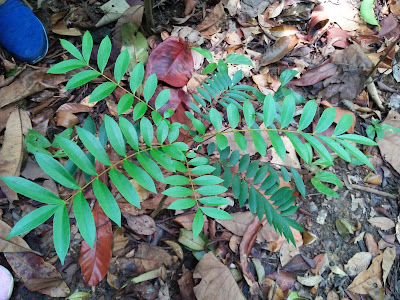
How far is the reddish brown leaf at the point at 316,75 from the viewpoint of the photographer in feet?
7.08

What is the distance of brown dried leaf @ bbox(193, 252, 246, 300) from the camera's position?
144 centimetres

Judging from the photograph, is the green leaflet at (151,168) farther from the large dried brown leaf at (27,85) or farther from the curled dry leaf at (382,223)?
the curled dry leaf at (382,223)

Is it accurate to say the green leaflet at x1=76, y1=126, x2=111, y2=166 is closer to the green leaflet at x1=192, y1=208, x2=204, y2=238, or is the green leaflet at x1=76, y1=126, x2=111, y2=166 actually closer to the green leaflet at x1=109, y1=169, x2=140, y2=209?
the green leaflet at x1=109, y1=169, x2=140, y2=209

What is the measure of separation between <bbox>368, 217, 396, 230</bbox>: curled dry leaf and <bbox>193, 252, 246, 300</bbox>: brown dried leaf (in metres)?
0.92

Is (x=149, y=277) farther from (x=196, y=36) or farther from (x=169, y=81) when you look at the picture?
(x=196, y=36)

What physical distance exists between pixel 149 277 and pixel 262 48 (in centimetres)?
171

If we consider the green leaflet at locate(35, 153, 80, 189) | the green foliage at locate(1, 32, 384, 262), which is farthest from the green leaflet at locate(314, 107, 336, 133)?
the green leaflet at locate(35, 153, 80, 189)

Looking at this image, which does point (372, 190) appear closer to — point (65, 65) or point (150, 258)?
point (150, 258)

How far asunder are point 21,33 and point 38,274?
4.63 ft

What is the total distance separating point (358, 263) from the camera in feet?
5.62

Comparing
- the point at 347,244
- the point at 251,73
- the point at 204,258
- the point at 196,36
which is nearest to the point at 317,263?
the point at 347,244

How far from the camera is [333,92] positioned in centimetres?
213

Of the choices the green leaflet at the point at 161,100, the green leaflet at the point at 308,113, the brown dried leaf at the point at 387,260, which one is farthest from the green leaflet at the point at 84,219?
the brown dried leaf at the point at 387,260

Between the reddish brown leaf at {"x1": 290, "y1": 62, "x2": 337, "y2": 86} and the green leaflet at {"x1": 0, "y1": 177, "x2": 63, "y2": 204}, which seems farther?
the reddish brown leaf at {"x1": 290, "y1": 62, "x2": 337, "y2": 86}
